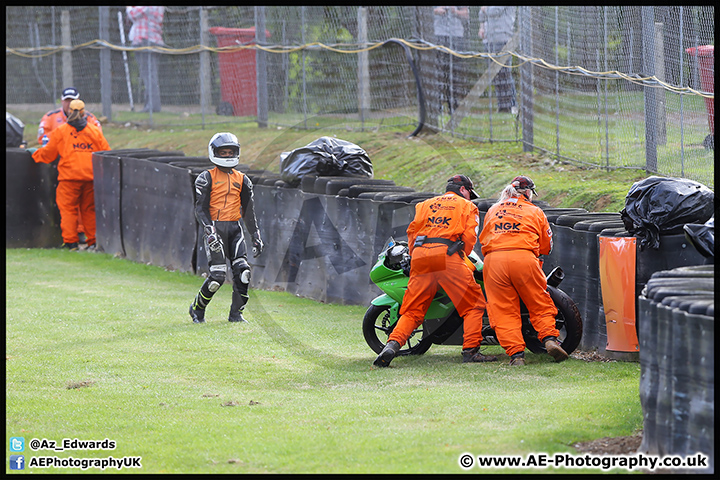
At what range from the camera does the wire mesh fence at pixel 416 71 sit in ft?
37.2

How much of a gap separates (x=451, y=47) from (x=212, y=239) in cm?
740

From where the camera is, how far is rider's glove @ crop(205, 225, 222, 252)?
34.6 ft

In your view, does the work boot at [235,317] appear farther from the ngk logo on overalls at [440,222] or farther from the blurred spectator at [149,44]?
the blurred spectator at [149,44]

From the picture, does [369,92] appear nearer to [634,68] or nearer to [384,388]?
[634,68]

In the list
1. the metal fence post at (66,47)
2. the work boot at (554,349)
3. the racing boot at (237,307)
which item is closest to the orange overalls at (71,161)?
the racing boot at (237,307)

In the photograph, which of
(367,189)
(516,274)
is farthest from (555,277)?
(367,189)

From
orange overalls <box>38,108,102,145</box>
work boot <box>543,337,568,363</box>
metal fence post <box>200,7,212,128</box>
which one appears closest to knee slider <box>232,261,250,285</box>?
work boot <box>543,337,568,363</box>

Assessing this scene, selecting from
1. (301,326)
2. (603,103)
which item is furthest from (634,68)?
(301,326)

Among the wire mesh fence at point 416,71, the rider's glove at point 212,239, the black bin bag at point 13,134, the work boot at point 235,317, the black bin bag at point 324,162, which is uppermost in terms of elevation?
the wire mesh fence at point 416,71

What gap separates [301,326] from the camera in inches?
410

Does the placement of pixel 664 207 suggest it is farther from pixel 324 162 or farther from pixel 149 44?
pixel 149 44

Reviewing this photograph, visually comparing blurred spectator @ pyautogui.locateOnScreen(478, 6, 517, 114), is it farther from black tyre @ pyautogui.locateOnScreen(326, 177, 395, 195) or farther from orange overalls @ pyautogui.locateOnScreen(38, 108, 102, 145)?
orange overalls @ pyautogui.locateOnScreen(38, 108, 102, 145)

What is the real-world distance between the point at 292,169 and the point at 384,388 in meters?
5.78

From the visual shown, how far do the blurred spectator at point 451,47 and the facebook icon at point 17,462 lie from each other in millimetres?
11815
